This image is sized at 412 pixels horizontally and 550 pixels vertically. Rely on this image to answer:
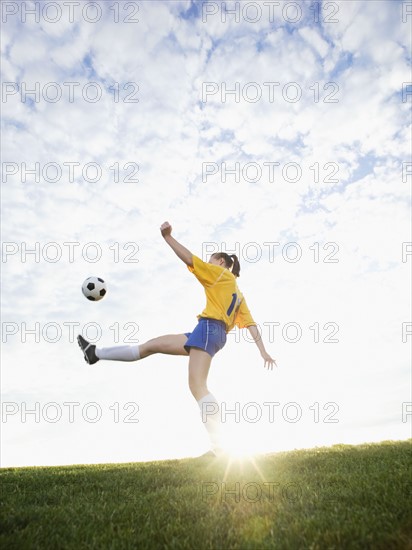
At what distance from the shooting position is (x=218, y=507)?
4.08m

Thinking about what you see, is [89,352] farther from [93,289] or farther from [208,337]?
[208,337]

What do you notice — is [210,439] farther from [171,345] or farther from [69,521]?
[69,521]

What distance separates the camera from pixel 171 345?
24.6 feet

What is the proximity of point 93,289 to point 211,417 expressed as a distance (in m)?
3.78

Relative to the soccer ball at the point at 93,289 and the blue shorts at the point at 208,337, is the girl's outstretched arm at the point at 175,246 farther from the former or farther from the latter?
the soccer ball at the point at 93,289

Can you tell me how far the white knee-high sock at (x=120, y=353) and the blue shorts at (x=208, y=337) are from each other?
3.48 feet

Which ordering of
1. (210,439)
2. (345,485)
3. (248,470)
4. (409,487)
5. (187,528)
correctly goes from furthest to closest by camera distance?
(210,439) → (248,470) → (345,485) → (409,487) → (187,528)

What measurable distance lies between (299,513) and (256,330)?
4.24 meters

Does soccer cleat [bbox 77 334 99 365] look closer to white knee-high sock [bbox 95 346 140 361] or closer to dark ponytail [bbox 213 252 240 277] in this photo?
white knee-high sock [bbox 95 346 140 361]

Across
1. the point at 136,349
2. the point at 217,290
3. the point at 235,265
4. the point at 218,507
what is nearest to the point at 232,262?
the point at 235,265

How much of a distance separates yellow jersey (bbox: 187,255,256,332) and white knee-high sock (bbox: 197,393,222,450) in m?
1.26

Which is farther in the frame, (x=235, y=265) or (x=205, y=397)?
(x=235, y=265)

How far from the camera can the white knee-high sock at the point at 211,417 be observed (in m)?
6.92

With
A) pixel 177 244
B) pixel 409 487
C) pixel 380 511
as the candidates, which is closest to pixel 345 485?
pixel 409 487
